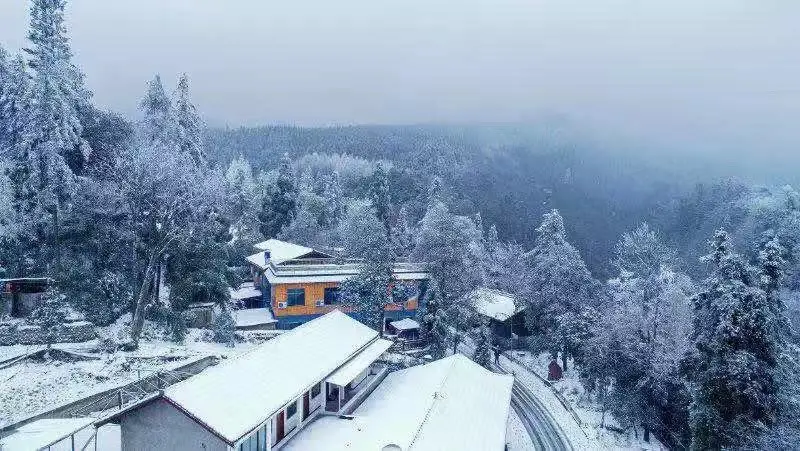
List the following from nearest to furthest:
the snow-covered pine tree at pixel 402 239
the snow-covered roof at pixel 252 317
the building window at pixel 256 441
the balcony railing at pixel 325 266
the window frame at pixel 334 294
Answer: the building window at pixel 256 441
the snow-covered roof at pixel 252 317
the window frame at pixel 334 294
the balcony railing at pixel 325 266
the snow-covered pine tree at pixel 402 239

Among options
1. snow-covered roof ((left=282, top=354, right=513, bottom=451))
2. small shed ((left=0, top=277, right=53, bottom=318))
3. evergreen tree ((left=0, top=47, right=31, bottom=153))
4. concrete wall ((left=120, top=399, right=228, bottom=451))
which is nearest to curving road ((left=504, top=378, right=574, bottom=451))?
snow-covered roof ((left=282, top=354, right=513, bottom=451))

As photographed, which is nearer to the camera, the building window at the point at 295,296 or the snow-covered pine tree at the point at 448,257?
the snow-covered pine tree at the point at 448,257

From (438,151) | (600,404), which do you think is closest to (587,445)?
(600,404)

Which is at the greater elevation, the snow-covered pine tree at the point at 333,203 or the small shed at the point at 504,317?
the snow-covered pine tree at the point at 333,203

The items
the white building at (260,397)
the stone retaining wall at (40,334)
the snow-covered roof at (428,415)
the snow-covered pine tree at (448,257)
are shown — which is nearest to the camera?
the white building at (260,397)

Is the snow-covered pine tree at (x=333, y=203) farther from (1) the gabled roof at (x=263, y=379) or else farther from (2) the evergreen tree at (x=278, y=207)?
(1) the gabled roof at (x=263, y=379)

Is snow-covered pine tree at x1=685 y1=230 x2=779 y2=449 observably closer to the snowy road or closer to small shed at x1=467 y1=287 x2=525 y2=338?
the snowy road

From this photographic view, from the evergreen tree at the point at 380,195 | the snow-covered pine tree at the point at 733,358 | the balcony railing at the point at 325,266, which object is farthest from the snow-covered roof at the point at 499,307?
the evergreen tree at the point at 380,195

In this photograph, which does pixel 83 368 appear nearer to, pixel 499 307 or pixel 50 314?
pixel 50 314
